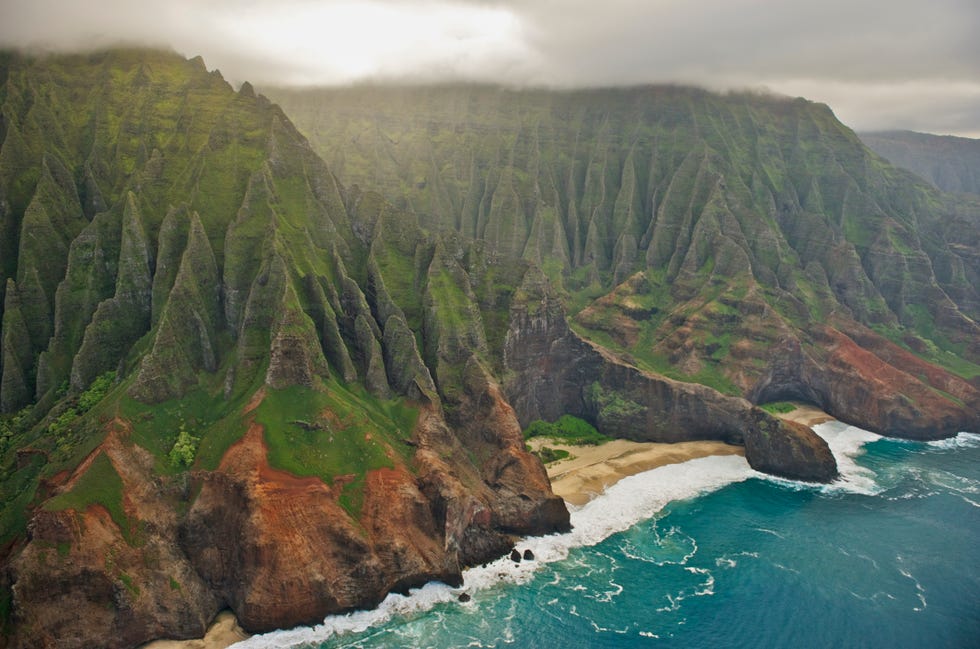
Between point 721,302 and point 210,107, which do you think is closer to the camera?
point 210,107

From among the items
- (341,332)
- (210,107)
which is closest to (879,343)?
(341,332)

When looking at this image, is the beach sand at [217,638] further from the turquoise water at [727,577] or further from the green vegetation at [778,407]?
the green vegetation at [778,407]

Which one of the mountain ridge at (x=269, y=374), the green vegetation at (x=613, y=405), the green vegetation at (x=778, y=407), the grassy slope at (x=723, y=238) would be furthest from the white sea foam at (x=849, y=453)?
the green vegetation at (x=613, y=405)

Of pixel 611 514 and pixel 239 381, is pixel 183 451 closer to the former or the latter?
pixel 239 381

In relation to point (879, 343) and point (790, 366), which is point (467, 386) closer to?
point (790, 366)

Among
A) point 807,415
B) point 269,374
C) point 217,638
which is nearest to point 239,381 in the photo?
point 269,374

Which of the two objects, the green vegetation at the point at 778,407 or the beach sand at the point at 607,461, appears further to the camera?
the green vegetation at the point at 778,407
